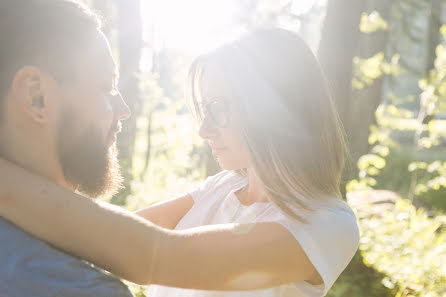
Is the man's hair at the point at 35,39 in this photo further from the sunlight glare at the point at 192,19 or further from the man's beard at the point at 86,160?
the sunlight glare at the point at 192,19

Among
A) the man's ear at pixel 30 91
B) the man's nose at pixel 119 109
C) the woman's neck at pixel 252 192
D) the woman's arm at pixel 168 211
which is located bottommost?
the woman's arm at pixel 168 211

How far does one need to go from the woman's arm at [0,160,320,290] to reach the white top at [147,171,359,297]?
0.36 ft

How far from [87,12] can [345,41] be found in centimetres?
410

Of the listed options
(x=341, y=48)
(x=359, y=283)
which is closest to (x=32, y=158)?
(x=341, y=48)

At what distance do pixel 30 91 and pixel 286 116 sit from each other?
3.35ft

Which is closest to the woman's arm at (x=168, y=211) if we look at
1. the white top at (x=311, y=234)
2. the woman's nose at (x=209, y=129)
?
the white top at (x=311, y=234)

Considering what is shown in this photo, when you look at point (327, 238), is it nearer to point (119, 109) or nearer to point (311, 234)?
point (311, 234)

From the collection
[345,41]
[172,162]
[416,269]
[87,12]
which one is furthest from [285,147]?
[172,162]

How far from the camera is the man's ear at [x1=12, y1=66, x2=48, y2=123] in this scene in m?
1.59

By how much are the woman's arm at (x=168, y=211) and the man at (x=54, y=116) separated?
0.65 metres

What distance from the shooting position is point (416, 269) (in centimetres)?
641

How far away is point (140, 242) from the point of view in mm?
1500

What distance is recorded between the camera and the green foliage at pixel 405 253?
6.01 meters

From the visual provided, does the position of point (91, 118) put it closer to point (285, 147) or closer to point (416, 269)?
point (285, 147)
